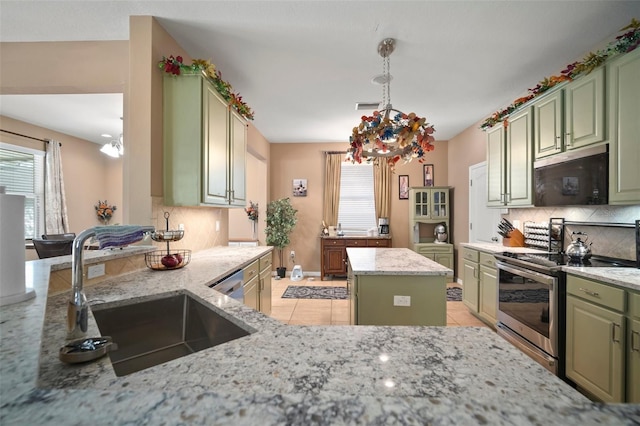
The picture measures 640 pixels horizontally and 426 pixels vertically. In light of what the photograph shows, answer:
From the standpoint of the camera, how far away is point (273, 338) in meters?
0.85

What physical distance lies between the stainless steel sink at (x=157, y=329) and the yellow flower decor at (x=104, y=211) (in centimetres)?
562

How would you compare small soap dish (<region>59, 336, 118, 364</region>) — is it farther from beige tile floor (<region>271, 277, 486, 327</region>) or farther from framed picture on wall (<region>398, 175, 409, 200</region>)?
framed picture on wall (<region>398, 175, 409, 200</region>)

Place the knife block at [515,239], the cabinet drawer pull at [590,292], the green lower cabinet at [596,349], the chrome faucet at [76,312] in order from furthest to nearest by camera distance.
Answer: the knife block at [515,239], the cabinet drawer pull at [590,292], the green lower cabinet at [596,349], the chrome faucet at [76,312]

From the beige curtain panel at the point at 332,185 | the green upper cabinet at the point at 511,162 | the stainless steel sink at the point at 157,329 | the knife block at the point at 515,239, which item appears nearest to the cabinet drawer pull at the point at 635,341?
the green upper cabinet at the point at 511,162

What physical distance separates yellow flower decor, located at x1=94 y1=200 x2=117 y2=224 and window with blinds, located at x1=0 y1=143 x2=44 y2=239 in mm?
946

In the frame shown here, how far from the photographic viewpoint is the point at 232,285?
6.92 feet

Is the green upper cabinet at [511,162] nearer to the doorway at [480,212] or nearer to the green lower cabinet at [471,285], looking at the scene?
the doorway at [480,212]

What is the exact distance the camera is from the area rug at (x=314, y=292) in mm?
4414

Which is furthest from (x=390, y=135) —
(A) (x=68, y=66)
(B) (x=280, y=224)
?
(B) (x=280, y=224)

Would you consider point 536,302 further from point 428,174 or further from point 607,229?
point 428,174

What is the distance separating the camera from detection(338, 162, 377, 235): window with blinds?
5902 mm

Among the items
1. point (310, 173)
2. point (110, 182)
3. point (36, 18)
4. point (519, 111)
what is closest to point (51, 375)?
point (36, 18)

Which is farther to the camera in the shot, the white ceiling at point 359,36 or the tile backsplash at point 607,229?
the tile backsplash at point 607,229

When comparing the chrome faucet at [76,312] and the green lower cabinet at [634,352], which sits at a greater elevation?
the chrome faucet at [76,312]
